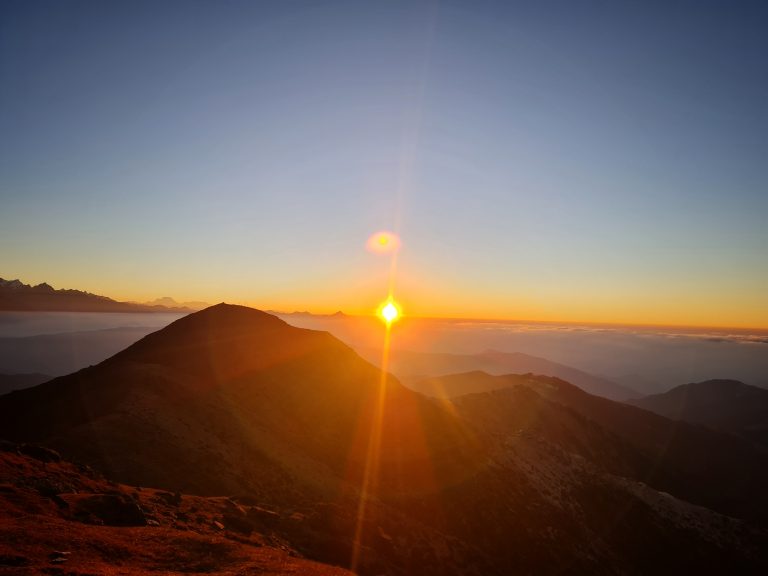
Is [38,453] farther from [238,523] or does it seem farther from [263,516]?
[263,516]

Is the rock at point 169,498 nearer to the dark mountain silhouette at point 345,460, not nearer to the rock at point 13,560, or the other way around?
the dark mountain silhouette at point 345,460

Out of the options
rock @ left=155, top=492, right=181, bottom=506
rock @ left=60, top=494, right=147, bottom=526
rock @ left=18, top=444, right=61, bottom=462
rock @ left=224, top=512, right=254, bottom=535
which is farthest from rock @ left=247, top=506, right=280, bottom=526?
rock @ left=18, top=444, right=61, bottom=462

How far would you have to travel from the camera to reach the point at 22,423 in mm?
40250

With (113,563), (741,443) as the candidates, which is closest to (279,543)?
(113,563)

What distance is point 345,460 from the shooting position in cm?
4756

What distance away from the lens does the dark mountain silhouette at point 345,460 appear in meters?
33.6

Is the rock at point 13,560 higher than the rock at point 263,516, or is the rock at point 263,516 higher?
the rock at point 13,560

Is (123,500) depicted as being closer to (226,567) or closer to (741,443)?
(226,567)

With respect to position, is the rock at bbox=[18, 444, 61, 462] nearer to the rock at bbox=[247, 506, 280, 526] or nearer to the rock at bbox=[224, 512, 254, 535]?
the rock at bbox=[224, 512, 254, 535]

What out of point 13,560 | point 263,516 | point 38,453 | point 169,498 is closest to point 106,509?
point 169,498

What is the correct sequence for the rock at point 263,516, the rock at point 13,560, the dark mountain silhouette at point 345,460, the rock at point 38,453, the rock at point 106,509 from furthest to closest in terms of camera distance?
the dark mountain silhouette at point 345,460 → the rock at point 263,516 → the rock at point 38,453 → the rock at point 106,509 → the rock at point 13,560

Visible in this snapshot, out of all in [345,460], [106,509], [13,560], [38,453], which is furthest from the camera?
[345,460]

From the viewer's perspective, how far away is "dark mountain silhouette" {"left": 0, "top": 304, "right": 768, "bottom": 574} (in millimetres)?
33625

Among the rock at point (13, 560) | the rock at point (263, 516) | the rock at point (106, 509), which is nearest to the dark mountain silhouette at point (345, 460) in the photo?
the rock at point (263, 516)
